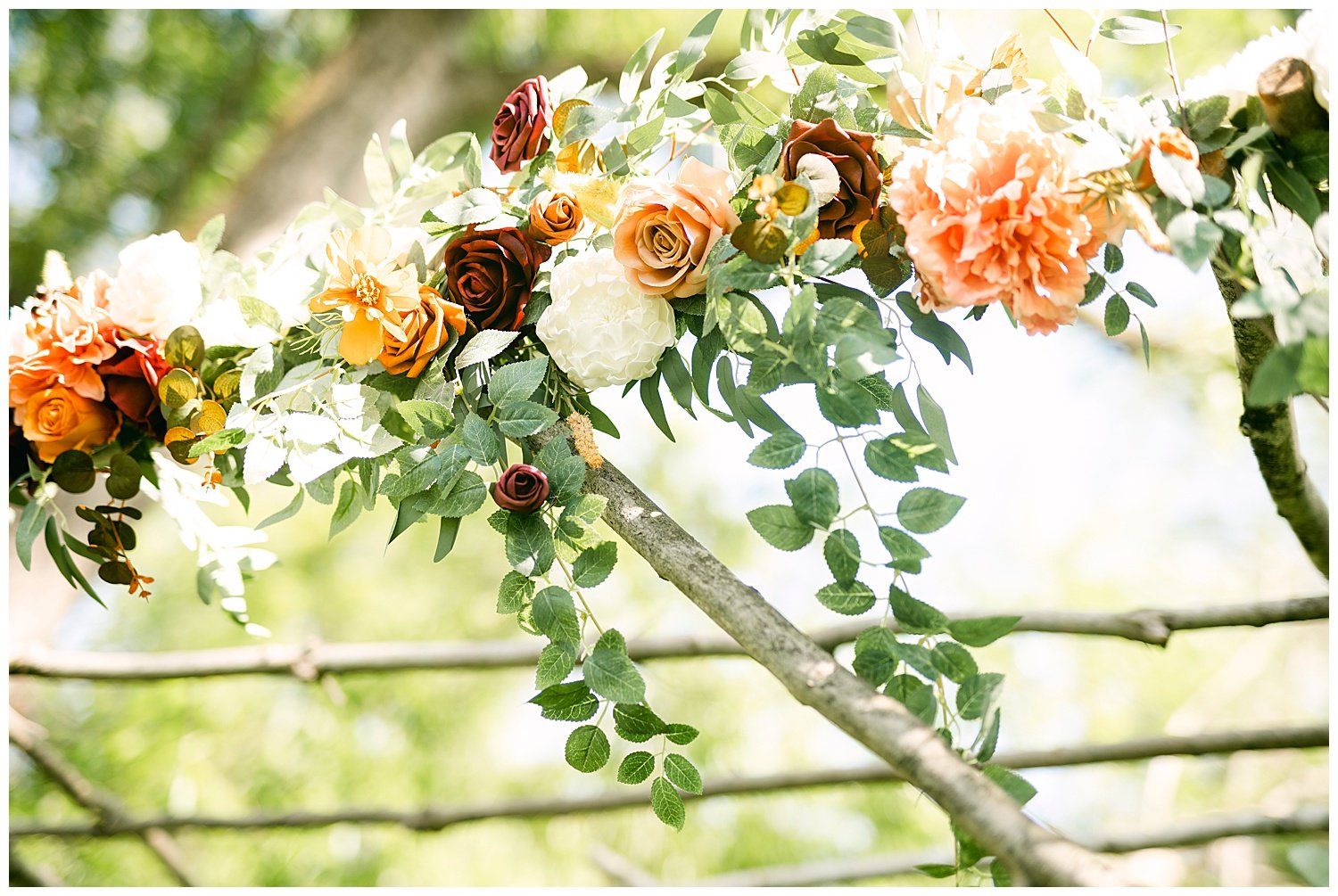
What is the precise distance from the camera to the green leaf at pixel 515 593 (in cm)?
44

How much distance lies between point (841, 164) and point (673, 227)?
8cm

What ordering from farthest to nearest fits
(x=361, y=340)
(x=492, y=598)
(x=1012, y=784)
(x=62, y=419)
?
(x=492, y=598), (x=62, y=419), (x=361, y=340), (x=1012, y=784)

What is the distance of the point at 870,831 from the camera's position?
6.61ft

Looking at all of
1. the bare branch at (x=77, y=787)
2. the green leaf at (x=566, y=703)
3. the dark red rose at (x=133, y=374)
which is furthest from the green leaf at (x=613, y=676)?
the bare branch at (x=77, y=787)

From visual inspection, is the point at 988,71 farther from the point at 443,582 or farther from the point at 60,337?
the point at 443,582

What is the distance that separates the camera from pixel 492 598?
219cm

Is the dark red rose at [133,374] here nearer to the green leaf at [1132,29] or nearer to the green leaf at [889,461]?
the green leaf at [889,461]

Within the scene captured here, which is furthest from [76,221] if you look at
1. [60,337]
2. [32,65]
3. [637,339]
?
[637,339]

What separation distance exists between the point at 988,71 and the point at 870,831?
1.88 meters

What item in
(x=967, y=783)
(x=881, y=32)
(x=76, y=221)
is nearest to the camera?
(x=967, y=783)

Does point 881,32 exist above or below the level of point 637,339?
above

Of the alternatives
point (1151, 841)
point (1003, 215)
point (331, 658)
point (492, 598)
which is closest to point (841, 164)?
point (1003, 215)

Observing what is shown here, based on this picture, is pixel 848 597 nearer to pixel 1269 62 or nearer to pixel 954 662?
pixel 954 662

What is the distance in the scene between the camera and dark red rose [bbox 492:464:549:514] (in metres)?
0.44
